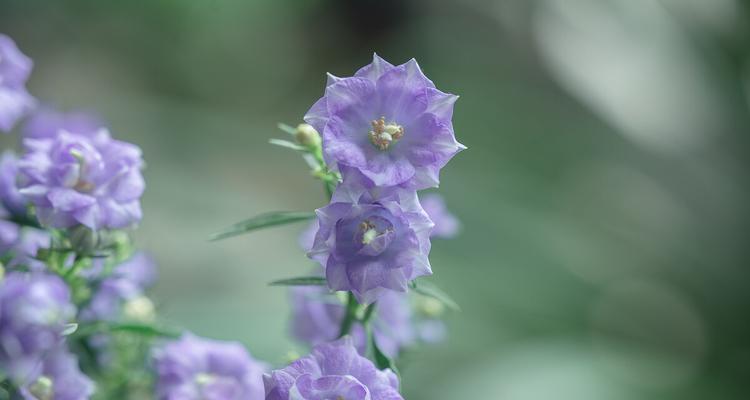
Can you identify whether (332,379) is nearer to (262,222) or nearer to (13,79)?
(262,222)

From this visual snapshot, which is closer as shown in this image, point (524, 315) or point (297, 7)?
point (524, 315)

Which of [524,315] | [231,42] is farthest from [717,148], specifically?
[231,42]

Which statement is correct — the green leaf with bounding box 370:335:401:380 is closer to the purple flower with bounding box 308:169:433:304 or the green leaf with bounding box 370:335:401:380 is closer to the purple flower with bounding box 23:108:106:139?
the purple flower with bounding box 308:169:433:304

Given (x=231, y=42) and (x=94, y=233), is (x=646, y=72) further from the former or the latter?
(x=94, y=233)

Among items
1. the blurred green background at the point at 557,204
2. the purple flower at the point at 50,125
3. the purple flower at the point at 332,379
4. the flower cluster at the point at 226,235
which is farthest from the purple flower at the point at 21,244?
the blurred green background at the point at 557,204

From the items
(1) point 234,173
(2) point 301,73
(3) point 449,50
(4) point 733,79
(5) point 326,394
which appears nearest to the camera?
(5) point 326,394

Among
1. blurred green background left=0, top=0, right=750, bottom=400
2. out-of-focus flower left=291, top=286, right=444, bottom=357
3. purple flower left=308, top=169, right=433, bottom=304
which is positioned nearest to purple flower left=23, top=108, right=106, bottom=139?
out-of-focus flower left=291, top=286, right=444, bottom=357

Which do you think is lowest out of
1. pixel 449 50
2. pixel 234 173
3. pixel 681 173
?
pixel 234 173
